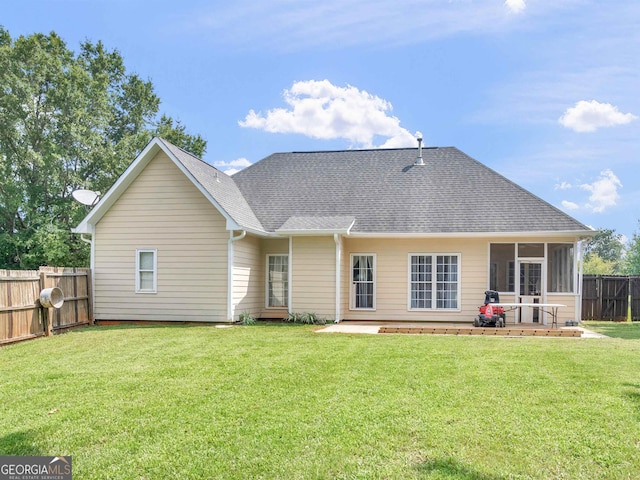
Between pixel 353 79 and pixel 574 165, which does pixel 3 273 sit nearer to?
pixel 353 79

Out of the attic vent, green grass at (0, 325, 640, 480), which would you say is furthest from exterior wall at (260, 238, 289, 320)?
green grass at (0, 325, 640, 480)

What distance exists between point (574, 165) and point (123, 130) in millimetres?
25490

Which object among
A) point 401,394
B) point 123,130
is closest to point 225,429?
point 401,394

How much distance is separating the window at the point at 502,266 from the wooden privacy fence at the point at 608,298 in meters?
4.52

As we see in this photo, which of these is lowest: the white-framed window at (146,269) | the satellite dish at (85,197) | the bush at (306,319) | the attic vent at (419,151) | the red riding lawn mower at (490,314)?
the bush at (306,319)

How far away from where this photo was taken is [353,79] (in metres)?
17.1

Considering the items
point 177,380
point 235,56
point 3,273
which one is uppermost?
point 235,56

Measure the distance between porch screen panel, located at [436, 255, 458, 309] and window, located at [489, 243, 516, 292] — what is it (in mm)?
1263

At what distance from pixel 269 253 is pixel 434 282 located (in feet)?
17.5

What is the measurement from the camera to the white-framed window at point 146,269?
14266 mm

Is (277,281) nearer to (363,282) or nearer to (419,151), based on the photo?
(363,282)

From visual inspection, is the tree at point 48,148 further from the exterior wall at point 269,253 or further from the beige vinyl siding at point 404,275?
the beige vinyl siding at point 404,275

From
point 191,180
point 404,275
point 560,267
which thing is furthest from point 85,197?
point 560,267

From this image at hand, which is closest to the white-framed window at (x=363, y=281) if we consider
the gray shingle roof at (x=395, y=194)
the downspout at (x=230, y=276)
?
the gray shingle roof at (x=395, y=194)
